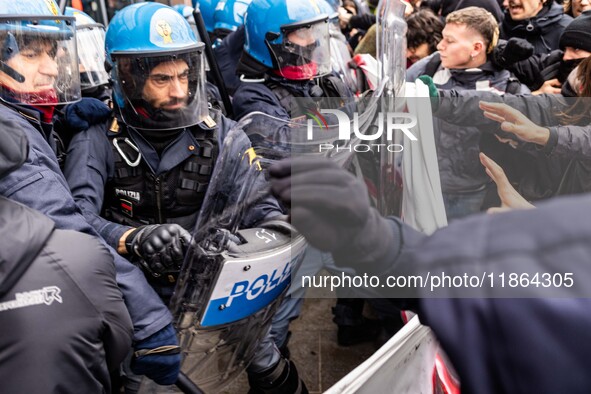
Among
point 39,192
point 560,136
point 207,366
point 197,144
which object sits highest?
point 39,192

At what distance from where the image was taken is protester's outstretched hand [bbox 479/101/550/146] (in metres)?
2.14

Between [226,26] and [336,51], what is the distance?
3.56 feet

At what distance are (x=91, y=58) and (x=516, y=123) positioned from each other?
2.33 metres

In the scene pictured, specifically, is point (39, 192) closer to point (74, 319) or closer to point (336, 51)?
point (74, 319)

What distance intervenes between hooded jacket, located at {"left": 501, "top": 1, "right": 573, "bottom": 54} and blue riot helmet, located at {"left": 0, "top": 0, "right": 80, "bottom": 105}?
3.07 m

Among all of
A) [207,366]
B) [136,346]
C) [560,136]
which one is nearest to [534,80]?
[560,136]

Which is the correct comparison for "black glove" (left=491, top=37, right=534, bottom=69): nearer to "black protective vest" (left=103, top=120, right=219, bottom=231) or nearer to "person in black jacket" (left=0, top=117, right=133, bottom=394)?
"black protective vest" (left=103, top=120, right=219, bottom=231)

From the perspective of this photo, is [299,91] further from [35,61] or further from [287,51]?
[35,61]

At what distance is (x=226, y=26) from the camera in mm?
4633

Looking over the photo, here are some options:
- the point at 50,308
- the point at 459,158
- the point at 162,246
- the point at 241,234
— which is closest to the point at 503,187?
the point at 459,158

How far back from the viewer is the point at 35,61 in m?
1.87

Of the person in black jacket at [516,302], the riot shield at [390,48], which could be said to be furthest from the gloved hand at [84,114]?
the person in black jacket at [516,302]

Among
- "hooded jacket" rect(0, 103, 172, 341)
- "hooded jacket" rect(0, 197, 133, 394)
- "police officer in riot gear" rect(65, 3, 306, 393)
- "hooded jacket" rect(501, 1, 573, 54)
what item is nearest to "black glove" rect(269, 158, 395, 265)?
"hooded jacket" rect(0, 197, 133, 394)

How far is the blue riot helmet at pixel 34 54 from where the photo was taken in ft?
5.89
